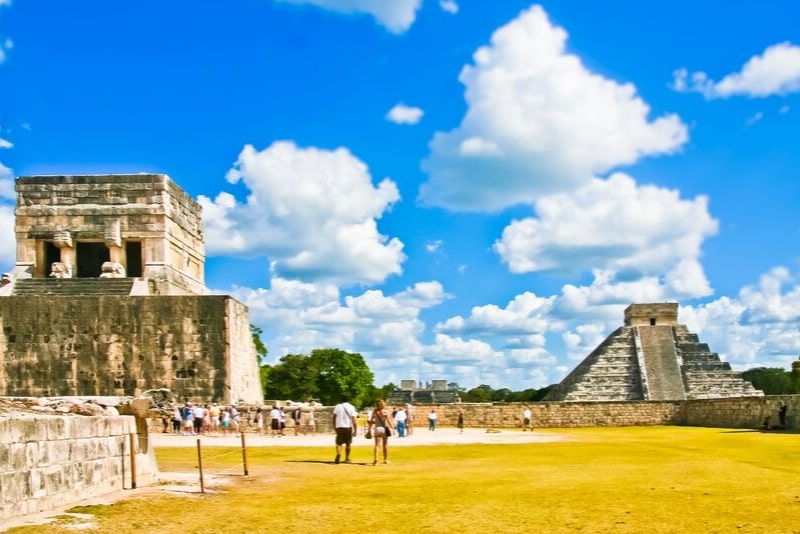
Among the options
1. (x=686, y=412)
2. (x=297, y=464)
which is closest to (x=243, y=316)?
(x=297, y=464)

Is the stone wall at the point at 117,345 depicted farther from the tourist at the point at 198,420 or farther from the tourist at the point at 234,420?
the tourist at the point at 198,420

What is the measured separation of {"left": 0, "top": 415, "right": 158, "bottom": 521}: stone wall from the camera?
7.19 m

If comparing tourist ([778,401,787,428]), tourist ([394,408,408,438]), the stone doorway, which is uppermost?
the stone doorway

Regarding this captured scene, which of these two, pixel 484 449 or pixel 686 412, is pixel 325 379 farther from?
pixel 484 449

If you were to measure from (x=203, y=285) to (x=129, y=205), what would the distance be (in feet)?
14.8

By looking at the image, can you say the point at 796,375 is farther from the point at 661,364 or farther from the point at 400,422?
the point at 400,422

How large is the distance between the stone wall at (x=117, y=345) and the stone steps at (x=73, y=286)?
1064 mm

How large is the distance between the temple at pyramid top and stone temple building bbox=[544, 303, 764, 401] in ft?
76.9

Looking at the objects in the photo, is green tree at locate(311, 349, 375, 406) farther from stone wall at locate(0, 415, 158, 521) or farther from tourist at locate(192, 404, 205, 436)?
stone wall at locate(0, 415, 158, 521)

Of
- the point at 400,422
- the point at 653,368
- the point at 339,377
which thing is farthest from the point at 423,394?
the point at 400,422

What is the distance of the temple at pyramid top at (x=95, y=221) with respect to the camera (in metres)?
22.5

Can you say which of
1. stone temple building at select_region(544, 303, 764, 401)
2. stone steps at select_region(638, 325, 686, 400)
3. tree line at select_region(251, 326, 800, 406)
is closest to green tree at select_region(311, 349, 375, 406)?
tree line at select_region(251, 326, 800, 406)

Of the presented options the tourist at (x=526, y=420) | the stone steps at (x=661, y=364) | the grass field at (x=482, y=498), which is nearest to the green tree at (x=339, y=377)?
the stone steps at (x=661, y=364)

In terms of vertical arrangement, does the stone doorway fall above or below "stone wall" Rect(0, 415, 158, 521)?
above
